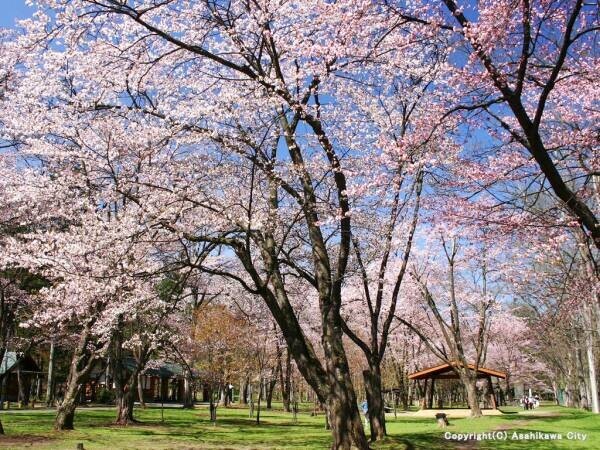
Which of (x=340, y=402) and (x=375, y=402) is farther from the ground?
(x=340, y=402)

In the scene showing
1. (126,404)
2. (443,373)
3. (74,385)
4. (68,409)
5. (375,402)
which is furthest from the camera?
(443,373)

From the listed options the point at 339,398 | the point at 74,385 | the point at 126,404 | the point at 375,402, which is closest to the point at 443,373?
the point at 126,404

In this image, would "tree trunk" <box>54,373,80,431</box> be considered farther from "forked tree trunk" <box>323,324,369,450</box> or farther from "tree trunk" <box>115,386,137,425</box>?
"forked tree trunk" <box>323,324,369,450</box>

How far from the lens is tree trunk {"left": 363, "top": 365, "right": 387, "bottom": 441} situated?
12977mm

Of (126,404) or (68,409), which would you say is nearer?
(68,409)

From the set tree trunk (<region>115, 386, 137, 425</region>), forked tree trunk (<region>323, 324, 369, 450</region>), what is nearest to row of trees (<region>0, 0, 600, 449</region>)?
forked tree trunk (<region>323, 324, 369, 450</region>)

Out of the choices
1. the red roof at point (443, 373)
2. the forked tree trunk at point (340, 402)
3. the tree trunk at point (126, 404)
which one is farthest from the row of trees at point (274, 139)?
the red roof at point (443, 373)

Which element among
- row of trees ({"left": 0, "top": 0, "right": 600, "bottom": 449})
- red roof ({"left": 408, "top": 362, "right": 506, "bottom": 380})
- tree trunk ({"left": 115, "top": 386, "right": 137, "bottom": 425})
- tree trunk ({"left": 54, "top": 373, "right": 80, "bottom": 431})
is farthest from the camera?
red roof ({"left": 408, "top": 362, "right": 506, "bottom": 380})

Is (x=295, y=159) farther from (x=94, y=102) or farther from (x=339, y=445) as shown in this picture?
(x=339, y=445)

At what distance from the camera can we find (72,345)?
28.7m

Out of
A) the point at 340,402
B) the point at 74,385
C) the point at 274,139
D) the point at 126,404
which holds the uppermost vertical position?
the point at 274,139

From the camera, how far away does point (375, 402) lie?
13.2m

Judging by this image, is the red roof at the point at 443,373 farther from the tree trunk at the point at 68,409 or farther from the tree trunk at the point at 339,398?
the tree trunk at the point at 339,398

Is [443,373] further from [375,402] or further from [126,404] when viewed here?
[375,402]
